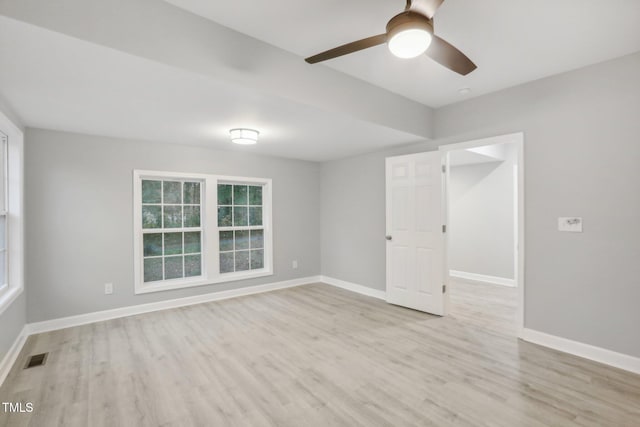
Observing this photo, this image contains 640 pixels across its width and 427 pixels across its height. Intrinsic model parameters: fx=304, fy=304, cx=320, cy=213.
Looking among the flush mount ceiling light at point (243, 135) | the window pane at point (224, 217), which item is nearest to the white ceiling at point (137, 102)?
the flush mount ceiling light at point (243, 135)

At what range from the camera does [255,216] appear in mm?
5281

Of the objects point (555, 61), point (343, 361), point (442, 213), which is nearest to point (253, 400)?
point (343, 361)

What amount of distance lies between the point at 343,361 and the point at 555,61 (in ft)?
10.7

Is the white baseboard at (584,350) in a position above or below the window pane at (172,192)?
below

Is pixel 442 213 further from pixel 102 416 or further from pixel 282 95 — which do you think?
pixel 102 416

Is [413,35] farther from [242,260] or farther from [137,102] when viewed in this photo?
[242,260]

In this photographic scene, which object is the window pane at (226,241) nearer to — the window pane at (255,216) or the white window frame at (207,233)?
the white window frame at (207,233)

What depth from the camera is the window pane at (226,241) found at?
488cm

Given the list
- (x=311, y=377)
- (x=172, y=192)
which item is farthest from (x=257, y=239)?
(x=311, y=377)

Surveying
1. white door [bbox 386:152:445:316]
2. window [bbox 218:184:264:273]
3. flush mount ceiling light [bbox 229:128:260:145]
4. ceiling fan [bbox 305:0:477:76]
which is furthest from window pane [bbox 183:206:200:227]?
ceiling fan [bbox 305:0:477:76]

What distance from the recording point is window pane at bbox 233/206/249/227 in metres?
5.02

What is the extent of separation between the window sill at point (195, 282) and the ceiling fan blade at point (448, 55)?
408 centimetres

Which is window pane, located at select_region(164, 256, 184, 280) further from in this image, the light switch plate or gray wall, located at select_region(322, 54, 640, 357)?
the light switch plate

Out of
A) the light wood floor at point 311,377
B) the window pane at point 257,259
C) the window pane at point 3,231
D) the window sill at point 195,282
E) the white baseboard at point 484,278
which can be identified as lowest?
the light wood floor at point 311,377
